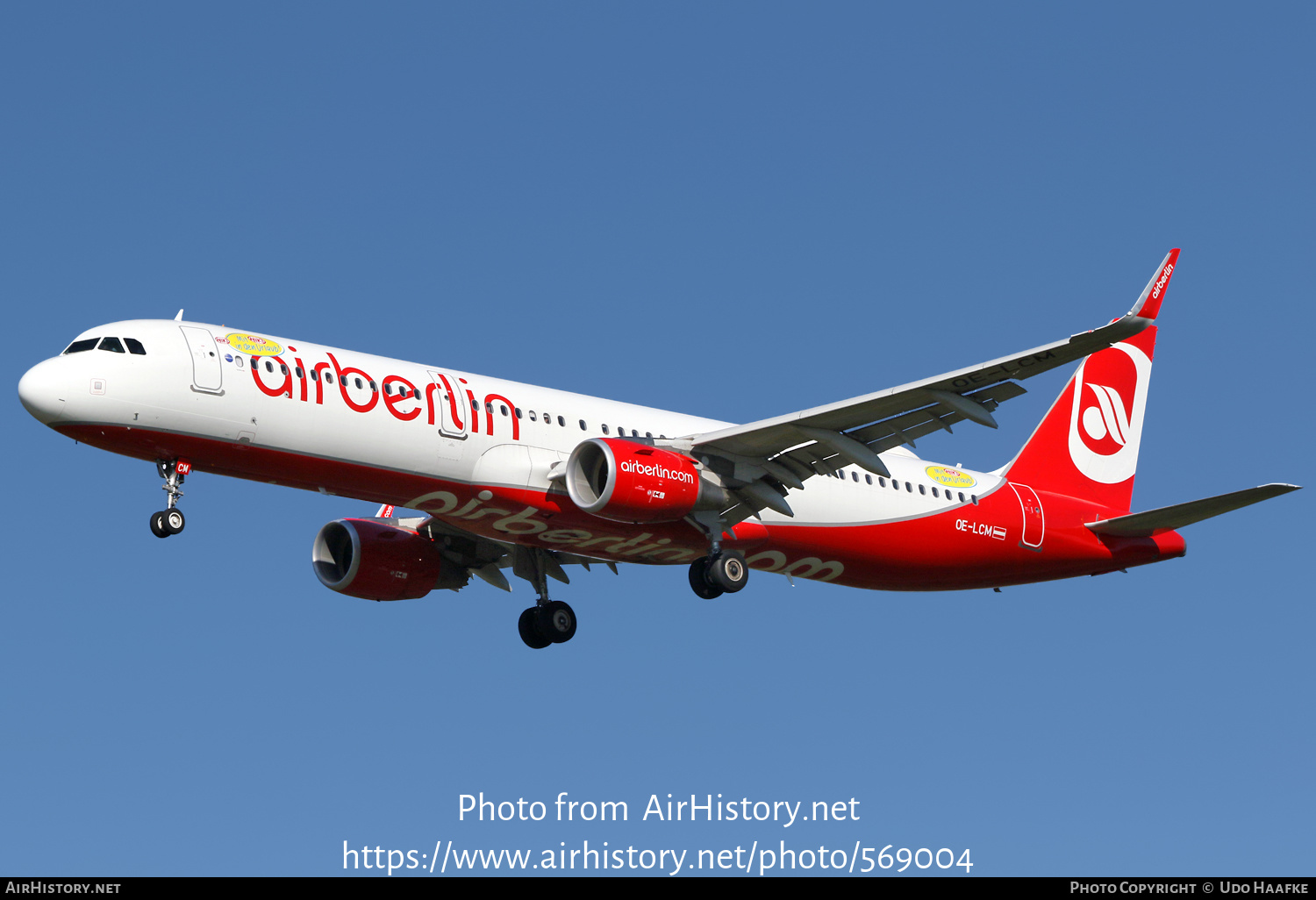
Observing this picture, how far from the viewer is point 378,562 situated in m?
37.8

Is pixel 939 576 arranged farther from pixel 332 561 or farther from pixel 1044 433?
pixel 332 561

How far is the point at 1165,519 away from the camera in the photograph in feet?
126

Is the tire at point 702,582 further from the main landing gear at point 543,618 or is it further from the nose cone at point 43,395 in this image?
the nose cone at point 43,395

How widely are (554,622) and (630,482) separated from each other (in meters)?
6.99

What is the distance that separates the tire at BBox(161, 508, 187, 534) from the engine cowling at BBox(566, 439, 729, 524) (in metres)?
7.44

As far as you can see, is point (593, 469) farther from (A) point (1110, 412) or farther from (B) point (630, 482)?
(A) point (1110, 412)

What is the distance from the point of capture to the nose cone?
1155 inches

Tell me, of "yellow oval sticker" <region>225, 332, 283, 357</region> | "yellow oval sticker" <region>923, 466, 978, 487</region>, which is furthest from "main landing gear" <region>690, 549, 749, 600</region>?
"yellow oval sticker" <region>225, 332, 283, 357</region>

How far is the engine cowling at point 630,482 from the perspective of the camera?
3244 centimetres

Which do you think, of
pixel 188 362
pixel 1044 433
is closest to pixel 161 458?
pixel 188 362

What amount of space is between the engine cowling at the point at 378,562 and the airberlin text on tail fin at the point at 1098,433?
14337 millimetres

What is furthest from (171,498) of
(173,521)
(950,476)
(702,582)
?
(950,476)
